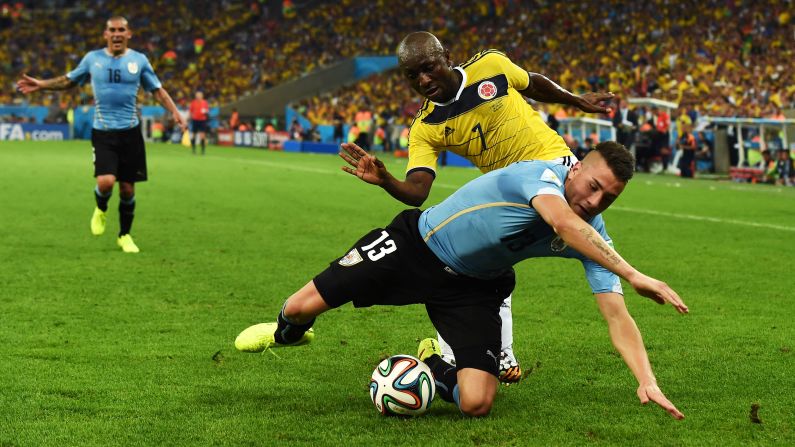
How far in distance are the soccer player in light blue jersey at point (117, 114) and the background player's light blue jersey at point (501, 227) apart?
701cm

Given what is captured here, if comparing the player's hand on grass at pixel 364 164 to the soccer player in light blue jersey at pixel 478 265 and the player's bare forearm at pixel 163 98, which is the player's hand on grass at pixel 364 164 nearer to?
the soccer player in light blue jersey at pixel 478 265

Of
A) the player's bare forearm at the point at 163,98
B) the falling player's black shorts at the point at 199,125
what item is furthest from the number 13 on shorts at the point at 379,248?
the falling player's black shorts at the point at 199,125

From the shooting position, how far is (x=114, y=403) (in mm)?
5508

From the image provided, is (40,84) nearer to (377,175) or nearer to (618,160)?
(377,175)

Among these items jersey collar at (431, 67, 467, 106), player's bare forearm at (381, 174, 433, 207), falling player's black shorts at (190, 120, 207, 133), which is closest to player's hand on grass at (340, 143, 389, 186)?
player's bare forearm at (381, 174, 433, 207)

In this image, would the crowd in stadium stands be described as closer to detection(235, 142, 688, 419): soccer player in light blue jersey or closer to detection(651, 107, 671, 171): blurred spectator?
detection(651, 107, 671, 171): blurred spectator

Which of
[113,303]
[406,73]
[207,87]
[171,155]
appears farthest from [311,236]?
[207,87]

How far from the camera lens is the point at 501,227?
5.19m

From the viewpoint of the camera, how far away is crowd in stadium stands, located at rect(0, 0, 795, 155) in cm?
3566

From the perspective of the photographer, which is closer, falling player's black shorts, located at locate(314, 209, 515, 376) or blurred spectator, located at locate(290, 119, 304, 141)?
falling player's black shorts, located at locate(314, 209, 515, 376)

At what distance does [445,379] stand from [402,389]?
15.9 inches

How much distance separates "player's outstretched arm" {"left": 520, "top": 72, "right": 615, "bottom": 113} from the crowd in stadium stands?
22109mm

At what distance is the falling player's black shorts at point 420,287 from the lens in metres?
5.61

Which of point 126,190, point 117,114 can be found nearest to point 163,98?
point 117,114
